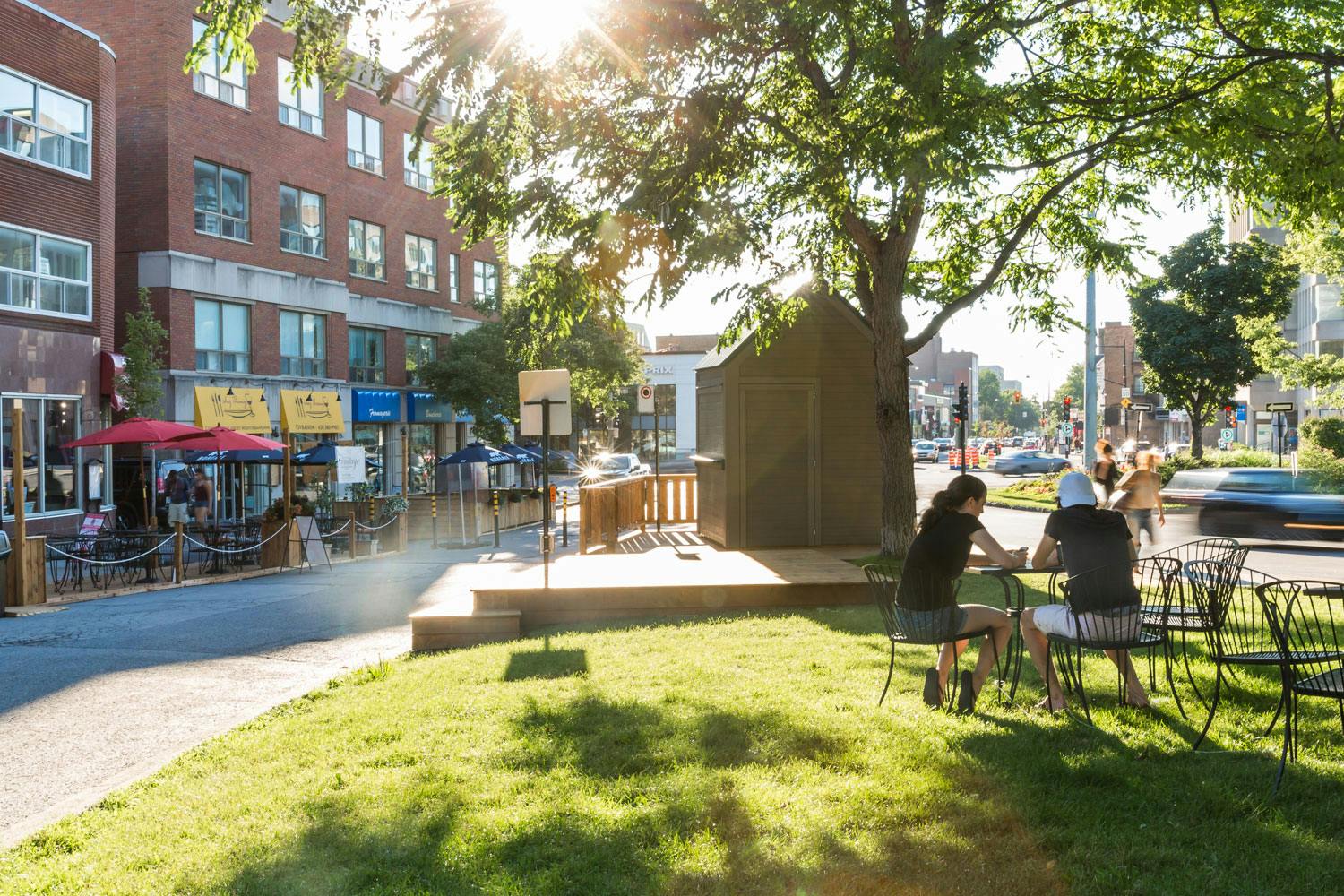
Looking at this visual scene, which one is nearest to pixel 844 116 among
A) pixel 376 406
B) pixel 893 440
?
pixel 893 440

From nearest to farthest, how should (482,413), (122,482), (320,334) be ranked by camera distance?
(122,482), (320,334), (482,413)

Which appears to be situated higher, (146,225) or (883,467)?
(146,225)

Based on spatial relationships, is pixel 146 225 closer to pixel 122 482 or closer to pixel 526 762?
pixel 122 482

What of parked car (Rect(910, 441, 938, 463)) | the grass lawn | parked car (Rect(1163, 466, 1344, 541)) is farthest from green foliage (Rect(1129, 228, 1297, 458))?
the grass lawn

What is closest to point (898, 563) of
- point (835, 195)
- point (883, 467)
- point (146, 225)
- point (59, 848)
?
point (883, 467)

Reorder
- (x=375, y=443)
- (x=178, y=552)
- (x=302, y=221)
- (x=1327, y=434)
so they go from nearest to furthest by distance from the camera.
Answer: (x=178, y=552)
(x=1327, y=434)
(x=302, y=221)
(x=375, y=443)

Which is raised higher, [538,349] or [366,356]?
[366,356]

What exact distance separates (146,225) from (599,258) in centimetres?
2355

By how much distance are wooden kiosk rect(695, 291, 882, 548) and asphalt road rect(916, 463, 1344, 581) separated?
2781mm

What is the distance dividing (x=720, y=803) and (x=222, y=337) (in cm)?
3087

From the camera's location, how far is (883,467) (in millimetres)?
15109

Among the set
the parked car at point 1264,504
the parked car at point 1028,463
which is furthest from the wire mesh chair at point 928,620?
the parked car at point 1028,463

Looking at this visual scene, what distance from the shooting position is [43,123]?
2450 cm

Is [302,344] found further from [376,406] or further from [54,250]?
[54,250]
